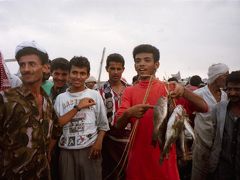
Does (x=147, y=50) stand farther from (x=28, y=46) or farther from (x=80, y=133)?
(x=80, y=133)

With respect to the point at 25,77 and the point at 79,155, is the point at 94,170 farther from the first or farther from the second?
the point at 25,77

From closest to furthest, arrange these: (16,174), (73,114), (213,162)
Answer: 1. (16,174)
2. (73,114)
3. (213,162)

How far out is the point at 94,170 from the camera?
3975 mm

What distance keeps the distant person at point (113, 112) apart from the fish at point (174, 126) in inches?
81.0

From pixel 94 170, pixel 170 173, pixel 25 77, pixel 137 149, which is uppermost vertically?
pixel 25 77

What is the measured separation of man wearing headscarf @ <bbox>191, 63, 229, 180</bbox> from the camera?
196 inches

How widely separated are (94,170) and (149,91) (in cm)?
152

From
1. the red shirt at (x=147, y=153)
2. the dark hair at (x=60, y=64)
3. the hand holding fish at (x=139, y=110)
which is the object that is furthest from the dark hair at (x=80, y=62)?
the hand holding fish at (x=139, y=110)

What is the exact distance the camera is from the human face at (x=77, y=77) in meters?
4.10

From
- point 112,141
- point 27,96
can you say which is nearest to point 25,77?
point 27,96

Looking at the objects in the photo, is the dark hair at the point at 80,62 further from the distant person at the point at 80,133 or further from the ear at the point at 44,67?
the ear at the point at 44,67

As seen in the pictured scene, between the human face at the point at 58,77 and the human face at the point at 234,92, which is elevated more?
the human face at the point at 58,77

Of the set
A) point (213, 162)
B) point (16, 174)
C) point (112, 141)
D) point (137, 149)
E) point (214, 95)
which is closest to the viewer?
point (16, 174)

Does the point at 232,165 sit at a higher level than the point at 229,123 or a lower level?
lower
